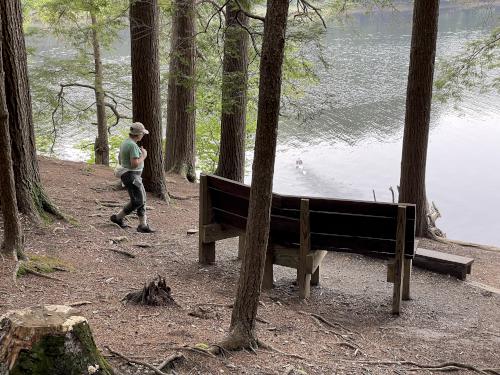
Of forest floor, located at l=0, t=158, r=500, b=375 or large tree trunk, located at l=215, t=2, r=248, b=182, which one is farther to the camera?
large tree trunk, located at l=215, t=2, r=248, b=182

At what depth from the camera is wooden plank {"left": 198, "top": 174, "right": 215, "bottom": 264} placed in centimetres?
732

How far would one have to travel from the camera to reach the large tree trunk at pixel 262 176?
3924 millimetres

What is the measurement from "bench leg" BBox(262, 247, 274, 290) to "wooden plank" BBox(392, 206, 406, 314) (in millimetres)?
1386

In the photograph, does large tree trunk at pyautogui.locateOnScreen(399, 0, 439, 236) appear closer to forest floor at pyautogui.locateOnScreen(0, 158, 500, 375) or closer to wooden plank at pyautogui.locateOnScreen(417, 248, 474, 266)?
wooden plank at pyautogui.locateOnScreen(417, 248, 474, 266)

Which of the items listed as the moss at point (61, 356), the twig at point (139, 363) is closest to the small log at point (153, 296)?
the twig at point (139, 363)

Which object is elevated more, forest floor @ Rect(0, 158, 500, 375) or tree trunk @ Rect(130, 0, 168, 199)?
tree trunk @ Rect(130, 0, 168, 199)

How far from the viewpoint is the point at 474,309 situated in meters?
7.16

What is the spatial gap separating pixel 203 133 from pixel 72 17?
9458mm

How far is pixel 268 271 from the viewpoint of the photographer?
683 centimetres

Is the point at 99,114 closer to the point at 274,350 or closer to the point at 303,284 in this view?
the point at 303,284

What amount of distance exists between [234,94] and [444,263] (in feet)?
17.9

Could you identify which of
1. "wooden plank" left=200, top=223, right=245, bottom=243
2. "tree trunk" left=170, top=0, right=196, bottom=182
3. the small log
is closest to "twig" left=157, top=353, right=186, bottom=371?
the small log

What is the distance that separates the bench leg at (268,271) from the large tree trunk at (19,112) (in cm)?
295

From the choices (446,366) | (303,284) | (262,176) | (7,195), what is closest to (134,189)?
(7,195)
